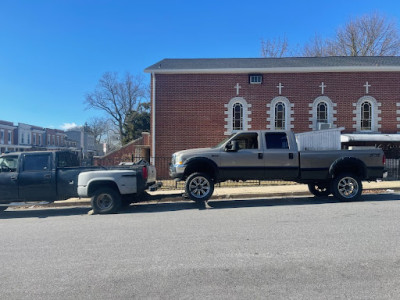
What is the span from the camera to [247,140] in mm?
8898

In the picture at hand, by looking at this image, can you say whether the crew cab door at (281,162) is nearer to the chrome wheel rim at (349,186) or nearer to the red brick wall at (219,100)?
the chrome wheel rim at (349,186)

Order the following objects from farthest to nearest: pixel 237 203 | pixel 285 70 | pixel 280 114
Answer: pixel 280 114
pixel 285 70
pixel 237 203

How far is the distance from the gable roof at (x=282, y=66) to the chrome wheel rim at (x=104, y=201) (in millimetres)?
11516

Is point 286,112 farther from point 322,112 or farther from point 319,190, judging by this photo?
point 319,190

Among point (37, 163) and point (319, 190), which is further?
point (319, 190)

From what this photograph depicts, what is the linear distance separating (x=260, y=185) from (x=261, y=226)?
23.2 ft

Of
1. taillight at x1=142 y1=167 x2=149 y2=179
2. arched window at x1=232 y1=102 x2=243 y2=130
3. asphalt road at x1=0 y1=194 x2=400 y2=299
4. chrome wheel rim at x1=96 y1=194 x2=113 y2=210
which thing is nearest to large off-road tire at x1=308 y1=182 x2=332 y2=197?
asphalt road at x1=0 y1=194 x2=400 y2=299

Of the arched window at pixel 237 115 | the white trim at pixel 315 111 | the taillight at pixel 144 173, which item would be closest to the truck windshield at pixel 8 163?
the taillight at pixel 144 173

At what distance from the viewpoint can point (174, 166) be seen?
866 centimetres

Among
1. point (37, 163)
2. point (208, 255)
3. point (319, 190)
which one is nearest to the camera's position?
point (208, 255)

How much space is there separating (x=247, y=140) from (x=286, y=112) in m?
10.2

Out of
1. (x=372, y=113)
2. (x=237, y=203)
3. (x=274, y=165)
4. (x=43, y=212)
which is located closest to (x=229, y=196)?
(x=237, y=203)

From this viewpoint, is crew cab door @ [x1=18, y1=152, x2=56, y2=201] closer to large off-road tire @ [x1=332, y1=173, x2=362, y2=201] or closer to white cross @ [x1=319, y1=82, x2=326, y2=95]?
large off-road tire @ [x1=332, y1=173, x2=362, y2=201]

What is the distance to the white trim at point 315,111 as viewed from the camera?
59.0 ft
